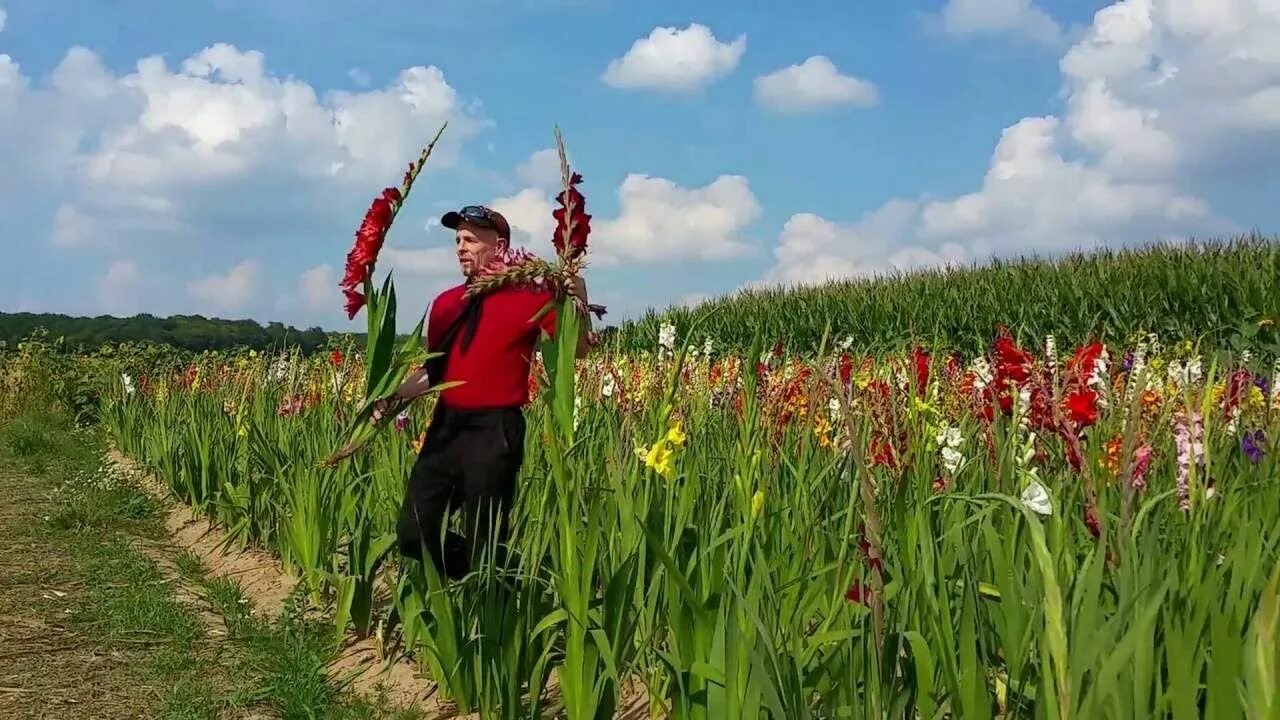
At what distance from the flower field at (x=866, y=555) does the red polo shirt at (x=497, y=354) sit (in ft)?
0.93

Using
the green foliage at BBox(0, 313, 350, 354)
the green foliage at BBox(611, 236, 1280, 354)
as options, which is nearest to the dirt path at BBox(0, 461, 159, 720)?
the green foliage at BBox(611, 236, 1280, 354)

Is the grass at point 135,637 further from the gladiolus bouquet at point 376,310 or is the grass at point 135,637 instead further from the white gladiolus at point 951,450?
the white gladiolus at point 951,450

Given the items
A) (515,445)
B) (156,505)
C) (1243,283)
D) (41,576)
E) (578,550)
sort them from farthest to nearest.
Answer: (1243,283), (156,505), (41,576), (515,445), (578,550)

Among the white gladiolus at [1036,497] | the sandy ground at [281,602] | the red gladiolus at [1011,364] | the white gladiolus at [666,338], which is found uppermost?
the white gladiolus at [666,338]

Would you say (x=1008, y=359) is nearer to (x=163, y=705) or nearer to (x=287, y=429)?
(x=163, y=705)

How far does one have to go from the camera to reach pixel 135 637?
4.55 metres

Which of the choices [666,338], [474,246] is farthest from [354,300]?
[666,338]

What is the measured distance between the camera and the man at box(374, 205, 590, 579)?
3418 mm

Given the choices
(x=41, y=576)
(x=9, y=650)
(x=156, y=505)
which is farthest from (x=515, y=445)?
(x=156, y=505)

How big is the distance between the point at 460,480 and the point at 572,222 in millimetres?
1289

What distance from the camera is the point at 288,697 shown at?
3604 mm

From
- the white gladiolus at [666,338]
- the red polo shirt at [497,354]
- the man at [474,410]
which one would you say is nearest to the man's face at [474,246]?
the man at [474,410]

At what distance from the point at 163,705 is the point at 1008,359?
308 cm

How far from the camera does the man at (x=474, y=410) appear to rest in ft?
11.2
